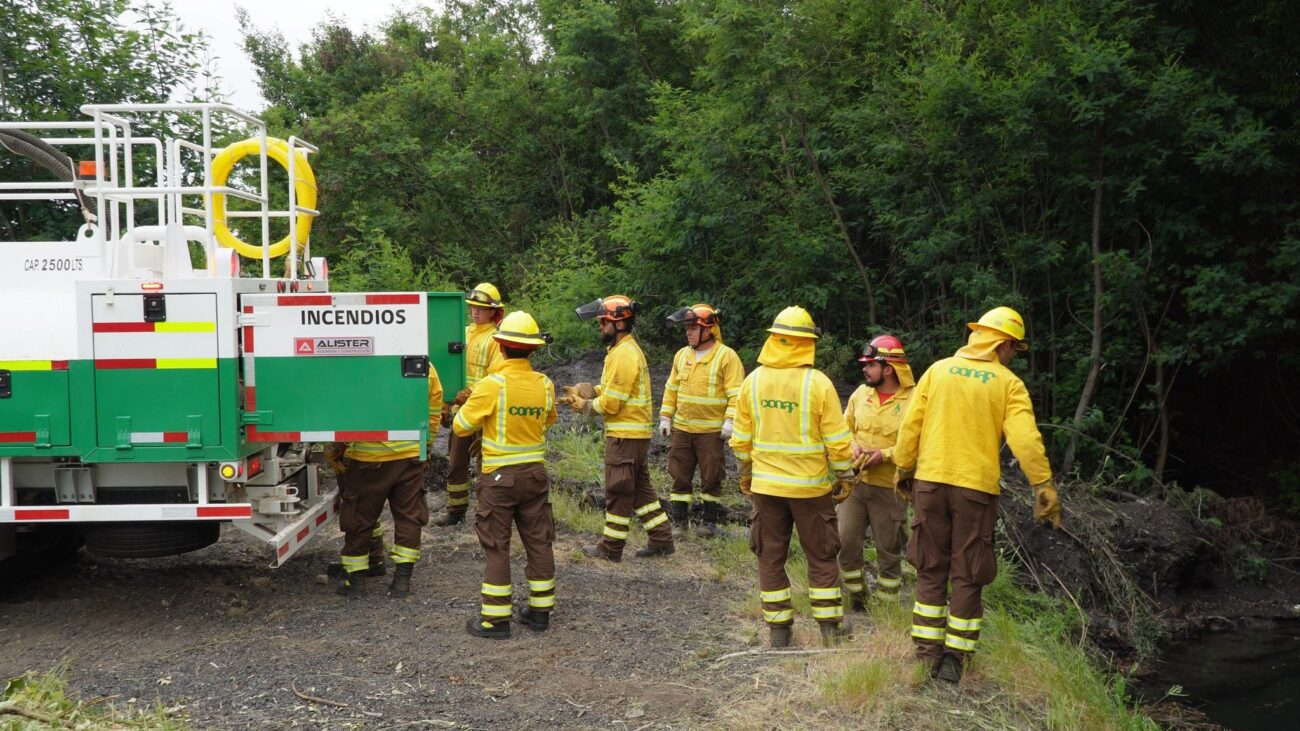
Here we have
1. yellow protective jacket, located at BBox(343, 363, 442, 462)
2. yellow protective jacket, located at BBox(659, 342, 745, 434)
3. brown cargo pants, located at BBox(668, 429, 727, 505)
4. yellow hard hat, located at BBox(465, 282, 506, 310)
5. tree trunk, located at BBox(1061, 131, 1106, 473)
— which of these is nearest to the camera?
yellow protective jacket, located at BBox(343, 363, 442, 462)

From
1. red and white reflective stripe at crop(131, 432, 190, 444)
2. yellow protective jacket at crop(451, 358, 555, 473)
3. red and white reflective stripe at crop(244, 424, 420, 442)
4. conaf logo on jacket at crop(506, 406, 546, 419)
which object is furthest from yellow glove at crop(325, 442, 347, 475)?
conaf logo on jacket at crop(506, 406, 546, 419)

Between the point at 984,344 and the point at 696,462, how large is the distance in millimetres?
3664

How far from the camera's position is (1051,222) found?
12555mm

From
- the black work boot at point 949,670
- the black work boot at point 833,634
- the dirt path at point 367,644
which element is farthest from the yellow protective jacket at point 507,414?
the black work boot at point 949,670

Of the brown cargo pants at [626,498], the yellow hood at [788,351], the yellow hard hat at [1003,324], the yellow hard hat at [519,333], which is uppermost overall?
the yellow hard hat at [1003,324]

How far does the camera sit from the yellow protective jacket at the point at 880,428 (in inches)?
262

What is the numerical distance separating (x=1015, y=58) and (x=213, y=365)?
8932 millimetres

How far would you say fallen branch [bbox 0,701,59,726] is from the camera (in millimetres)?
4777

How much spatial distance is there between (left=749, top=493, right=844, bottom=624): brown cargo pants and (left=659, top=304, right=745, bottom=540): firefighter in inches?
85.6

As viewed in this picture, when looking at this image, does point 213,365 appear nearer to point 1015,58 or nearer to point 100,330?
point 100,330

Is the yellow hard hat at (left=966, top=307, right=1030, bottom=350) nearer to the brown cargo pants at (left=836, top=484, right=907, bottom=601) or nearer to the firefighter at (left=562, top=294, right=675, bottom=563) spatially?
the brown cargo pants at (left=836, top=484, right=907, bottom=601)

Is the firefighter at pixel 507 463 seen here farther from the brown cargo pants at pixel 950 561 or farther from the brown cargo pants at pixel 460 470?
the brown cargo pants at pixel 460 470

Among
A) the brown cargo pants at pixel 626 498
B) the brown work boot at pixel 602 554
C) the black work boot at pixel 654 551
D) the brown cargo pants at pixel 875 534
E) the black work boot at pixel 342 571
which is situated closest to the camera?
the brown cargo pants at pixel 875 534

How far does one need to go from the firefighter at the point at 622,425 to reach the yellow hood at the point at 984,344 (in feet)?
9.36
